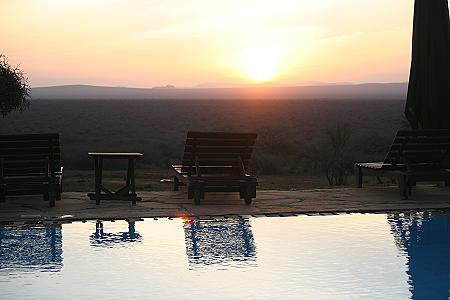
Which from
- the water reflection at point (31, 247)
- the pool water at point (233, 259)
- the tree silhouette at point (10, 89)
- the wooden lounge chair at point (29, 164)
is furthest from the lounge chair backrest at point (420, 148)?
the tree silhouette at point (10, 89)

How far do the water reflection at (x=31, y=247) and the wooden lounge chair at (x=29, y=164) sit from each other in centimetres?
133

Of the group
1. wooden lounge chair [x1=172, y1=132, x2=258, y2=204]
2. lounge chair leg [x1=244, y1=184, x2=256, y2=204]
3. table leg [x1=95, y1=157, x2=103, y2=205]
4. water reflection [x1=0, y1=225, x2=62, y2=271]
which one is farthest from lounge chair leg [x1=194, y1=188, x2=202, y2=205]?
water reflection [x1=0, y1=225, x2=62, y2=271]

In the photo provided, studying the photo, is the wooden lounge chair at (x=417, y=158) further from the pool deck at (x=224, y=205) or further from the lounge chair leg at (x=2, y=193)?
the lounge chair leg at (x=2, y=193)

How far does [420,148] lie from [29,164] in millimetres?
5288

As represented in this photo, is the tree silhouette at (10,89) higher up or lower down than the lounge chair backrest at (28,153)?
higher up

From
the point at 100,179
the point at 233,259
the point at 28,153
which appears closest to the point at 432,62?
the point at 100,179

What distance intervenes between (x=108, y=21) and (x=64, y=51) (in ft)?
Result: 72.6

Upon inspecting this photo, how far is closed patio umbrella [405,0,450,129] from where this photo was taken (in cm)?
1207

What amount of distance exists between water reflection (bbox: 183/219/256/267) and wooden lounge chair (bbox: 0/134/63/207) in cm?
207

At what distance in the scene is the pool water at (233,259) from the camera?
21.6ft

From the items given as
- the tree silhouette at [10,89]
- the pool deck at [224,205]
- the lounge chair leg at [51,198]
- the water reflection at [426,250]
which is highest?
the tree silhouette at [10,89]

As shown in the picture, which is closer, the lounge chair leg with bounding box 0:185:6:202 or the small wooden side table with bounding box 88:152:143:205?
A: the lounge chair leg with bounding box 0:185:6:202

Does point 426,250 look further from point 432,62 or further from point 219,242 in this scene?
point 432,62

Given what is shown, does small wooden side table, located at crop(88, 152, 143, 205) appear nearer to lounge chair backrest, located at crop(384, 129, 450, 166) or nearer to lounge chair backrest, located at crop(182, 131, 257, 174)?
lounge chair backrest, located at crop(182, 131, 257, 174)
